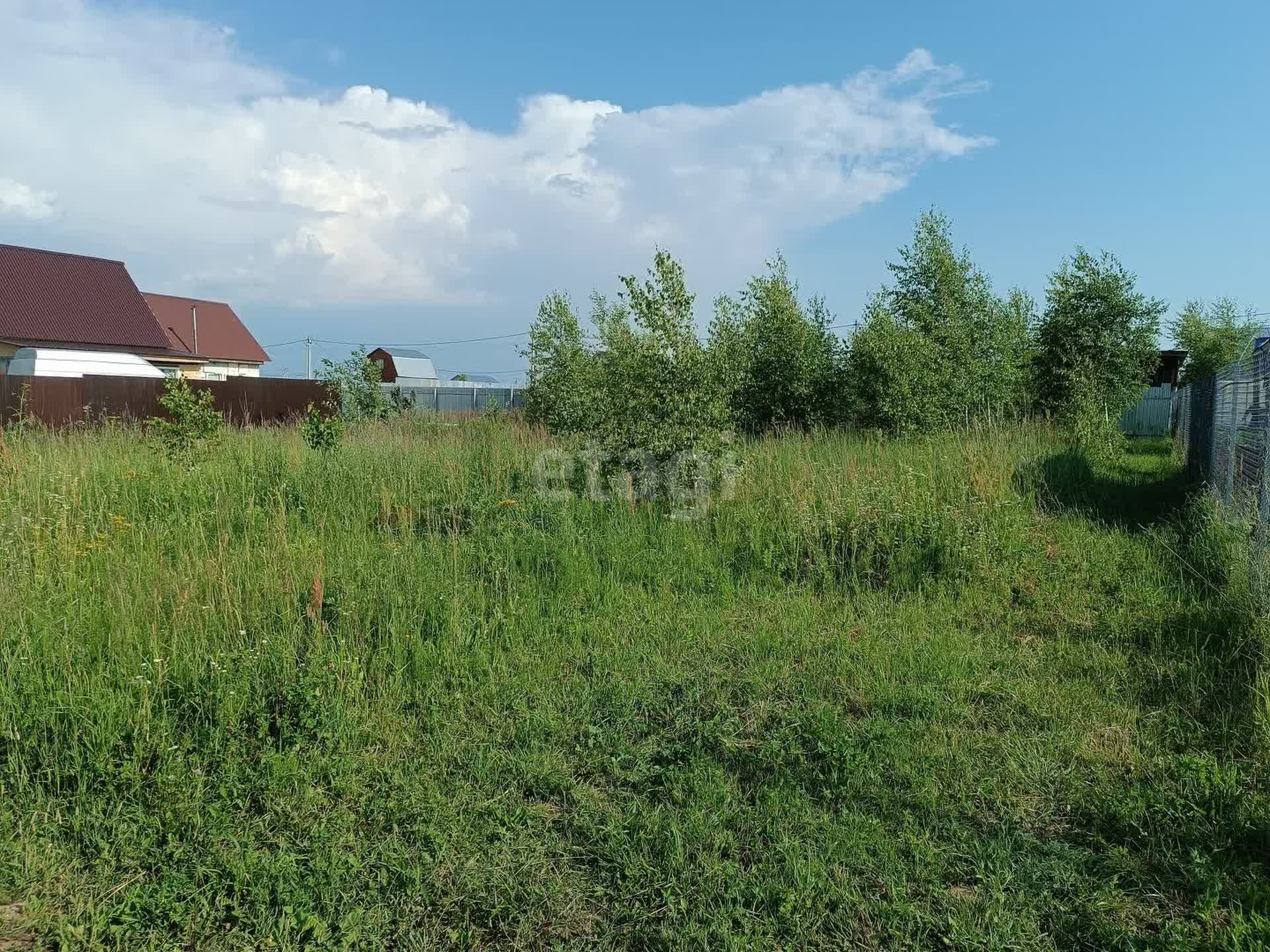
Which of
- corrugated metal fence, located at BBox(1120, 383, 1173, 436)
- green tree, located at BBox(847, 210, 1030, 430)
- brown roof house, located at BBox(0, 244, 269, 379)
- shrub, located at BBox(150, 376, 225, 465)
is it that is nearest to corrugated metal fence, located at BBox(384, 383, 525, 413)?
brown roof house, located at BBox(0, 244, 269, 379)

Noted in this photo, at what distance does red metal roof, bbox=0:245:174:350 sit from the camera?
27.0 m

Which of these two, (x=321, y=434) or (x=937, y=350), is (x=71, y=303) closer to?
(x=321, y=434)

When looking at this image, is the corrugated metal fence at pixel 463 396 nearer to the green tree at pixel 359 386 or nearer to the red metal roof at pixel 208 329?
the green tree at pixel 359 386

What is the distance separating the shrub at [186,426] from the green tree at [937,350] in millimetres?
10522

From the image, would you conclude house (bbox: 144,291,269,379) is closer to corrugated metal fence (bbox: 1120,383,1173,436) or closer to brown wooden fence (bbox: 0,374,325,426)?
brown wooden fence (bbox: 0,374,325,426)

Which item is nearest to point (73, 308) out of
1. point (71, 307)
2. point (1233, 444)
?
point (71, 307)

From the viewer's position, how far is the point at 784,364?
55.1 ft

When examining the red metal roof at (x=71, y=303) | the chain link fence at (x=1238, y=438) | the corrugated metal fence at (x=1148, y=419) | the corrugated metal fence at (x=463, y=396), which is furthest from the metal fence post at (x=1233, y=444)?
the red metal roof at (x=71, y=303)

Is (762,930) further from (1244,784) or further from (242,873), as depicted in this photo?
(1244,784)

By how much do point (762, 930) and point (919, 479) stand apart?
21.6ft

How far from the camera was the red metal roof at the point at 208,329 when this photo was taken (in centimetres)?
4144

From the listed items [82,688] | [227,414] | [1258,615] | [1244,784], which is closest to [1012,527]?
[1258,615]

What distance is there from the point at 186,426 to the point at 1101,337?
59.2ft

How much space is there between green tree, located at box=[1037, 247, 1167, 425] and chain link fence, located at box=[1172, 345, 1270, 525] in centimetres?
652
